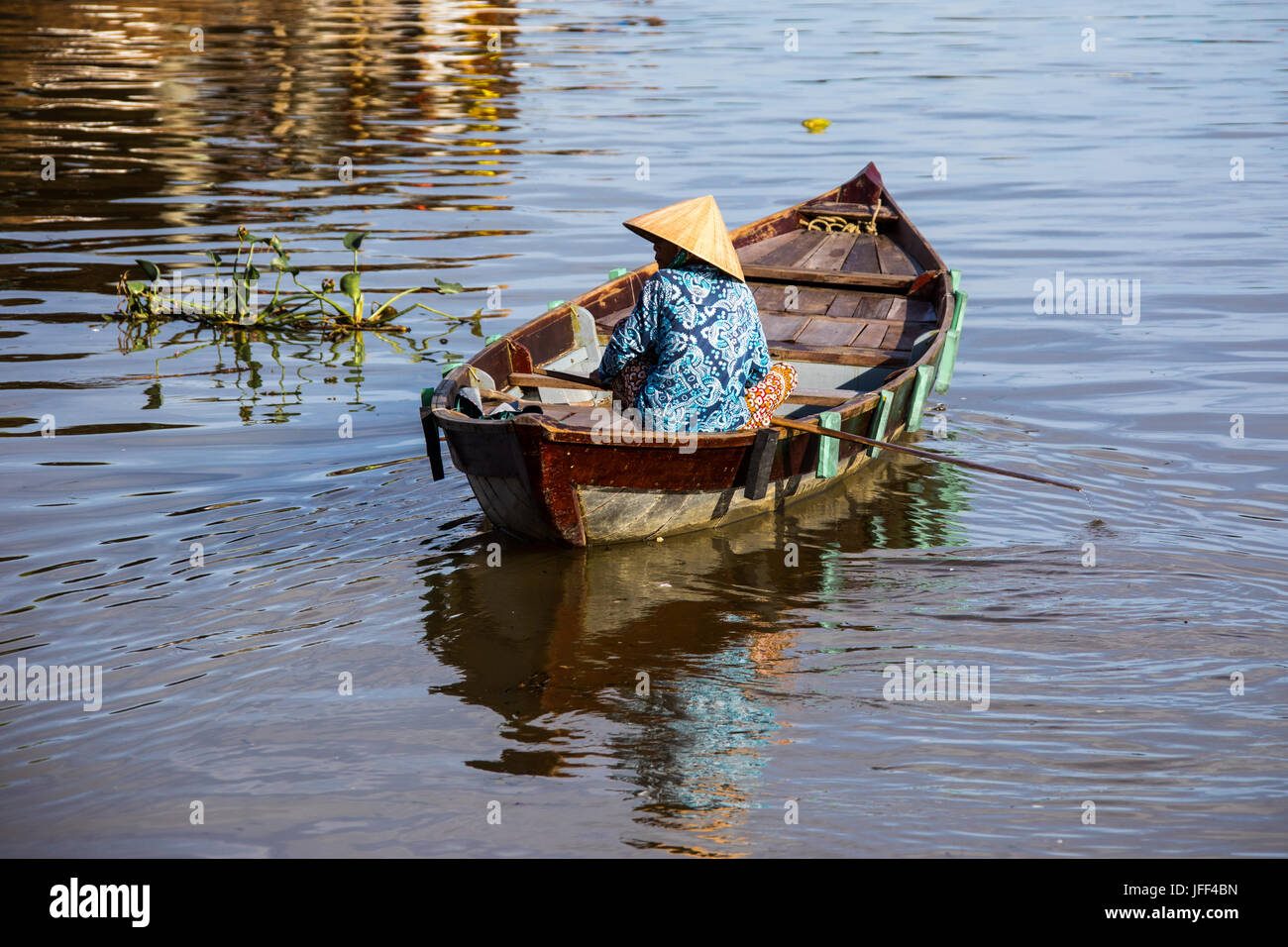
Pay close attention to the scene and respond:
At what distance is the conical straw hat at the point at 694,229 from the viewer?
5.91 metres

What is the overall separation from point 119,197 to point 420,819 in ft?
38.0

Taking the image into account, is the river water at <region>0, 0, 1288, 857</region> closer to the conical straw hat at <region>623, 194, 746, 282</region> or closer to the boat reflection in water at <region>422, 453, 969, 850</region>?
the boat reflection in water at <region>422, 453, 969, 850</region>

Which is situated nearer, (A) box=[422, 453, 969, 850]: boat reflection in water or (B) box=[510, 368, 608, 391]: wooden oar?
(A) box=[422, 453, 969, 850]: boat reflection in water

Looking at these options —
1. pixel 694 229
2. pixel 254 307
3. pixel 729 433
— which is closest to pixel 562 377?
pixel 729 433

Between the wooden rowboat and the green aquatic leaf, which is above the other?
the green aquatic leaf

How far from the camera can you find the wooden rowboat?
5.96 m

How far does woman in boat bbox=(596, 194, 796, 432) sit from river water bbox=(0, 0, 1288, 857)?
2.34ft

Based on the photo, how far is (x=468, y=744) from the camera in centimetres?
479

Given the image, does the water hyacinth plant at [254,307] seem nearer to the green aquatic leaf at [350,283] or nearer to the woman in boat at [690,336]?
the green aquatic leaf at [350,283]

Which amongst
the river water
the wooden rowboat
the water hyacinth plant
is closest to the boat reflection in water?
the river water

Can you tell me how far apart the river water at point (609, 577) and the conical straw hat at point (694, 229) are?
4.66 ft

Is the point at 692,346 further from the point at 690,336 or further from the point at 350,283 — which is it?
the point at 350,283

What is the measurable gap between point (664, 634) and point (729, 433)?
38.9 inches

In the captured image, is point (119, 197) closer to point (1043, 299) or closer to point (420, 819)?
point (1043, 299)
